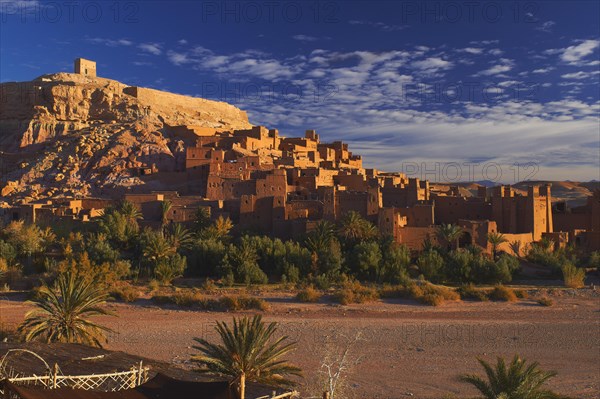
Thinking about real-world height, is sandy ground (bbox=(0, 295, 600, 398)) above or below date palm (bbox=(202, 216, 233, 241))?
below

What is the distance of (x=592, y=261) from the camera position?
22.3 meters

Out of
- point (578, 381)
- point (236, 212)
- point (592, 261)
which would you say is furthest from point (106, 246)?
point (592, 261)

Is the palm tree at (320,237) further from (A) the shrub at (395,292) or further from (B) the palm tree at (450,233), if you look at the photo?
(B) the palm tree at (450,233)

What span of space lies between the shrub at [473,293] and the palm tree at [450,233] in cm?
307

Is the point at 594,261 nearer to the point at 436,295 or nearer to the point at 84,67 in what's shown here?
the point at 436,295

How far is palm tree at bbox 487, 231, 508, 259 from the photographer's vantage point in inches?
867

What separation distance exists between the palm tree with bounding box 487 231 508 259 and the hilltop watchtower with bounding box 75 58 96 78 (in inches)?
1459

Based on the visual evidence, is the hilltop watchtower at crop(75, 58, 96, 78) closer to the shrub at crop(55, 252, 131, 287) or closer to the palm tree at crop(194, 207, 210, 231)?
the palm tree at crop(194, 207, 210, 231)

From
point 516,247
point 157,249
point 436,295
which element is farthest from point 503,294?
point 157,249

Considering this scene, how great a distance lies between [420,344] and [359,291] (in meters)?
5.53

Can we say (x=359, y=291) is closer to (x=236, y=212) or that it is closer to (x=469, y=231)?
(x=469, y=231)

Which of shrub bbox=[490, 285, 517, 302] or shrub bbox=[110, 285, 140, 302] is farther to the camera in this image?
shrub bbox=[490, 285, 517, 302]

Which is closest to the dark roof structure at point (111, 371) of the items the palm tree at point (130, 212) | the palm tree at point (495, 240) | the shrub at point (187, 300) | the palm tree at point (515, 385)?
the palm tree at point (515, 385)

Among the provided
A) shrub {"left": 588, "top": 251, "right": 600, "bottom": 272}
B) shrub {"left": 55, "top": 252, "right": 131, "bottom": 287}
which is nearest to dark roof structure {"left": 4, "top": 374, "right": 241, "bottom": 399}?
shrub {"left": 55, "top": 252, "right": 131, "bottom": 287}
